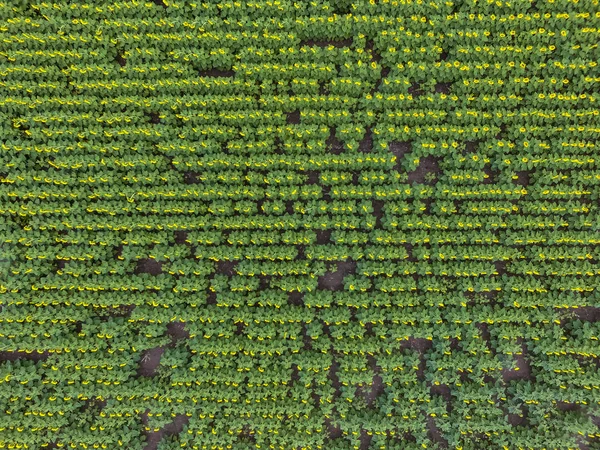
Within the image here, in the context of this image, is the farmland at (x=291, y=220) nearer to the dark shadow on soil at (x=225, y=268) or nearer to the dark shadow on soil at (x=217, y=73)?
the dark shadow on soil at (x=217, y=73)

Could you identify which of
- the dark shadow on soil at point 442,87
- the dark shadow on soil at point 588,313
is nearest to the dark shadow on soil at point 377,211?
the dark shadow on soil at point 442,87

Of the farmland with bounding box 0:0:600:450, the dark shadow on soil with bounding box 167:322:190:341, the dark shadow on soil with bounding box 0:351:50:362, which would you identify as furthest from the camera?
the dark shadow on soil with bounding box 167:322:190:341

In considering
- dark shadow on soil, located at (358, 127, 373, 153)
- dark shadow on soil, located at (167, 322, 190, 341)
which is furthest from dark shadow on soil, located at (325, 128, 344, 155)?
dark shadow on soil, located at (167, 322, 190, 341)

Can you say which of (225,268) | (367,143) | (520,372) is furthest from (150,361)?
(520,372)

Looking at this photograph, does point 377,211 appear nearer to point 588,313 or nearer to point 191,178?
point 191,178

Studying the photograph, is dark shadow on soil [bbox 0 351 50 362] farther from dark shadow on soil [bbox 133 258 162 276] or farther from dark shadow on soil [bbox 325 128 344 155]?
dark shadow on soil [bbox 325 128 344 155]

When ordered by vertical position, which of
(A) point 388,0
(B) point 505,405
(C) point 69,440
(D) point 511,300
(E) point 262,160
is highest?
(A) point 388,0

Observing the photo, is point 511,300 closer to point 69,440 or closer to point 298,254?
point 298,254

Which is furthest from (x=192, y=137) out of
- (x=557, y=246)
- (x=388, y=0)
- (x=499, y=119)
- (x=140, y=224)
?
(x=557, y=246)
